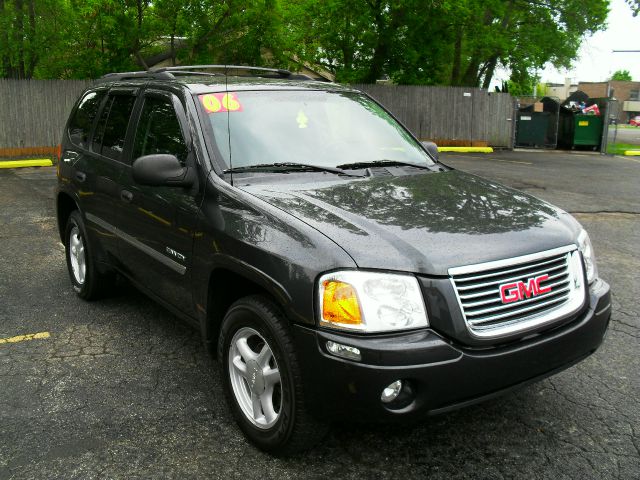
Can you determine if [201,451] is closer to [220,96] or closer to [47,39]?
[220,96]

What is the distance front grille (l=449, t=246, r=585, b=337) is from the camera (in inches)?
108

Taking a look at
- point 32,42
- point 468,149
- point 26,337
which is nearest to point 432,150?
point 26,337

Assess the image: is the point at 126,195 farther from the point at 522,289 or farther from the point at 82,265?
the point at 522,289

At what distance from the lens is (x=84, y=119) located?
539 centimetres

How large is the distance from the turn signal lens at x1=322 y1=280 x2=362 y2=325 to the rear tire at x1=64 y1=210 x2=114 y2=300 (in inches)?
116

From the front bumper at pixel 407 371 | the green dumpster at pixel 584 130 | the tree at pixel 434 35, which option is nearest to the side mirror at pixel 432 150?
the front bumper at pixel 407 371

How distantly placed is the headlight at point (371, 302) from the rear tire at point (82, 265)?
297cm

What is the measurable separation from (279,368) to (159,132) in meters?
1.97

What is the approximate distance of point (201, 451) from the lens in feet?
10.5

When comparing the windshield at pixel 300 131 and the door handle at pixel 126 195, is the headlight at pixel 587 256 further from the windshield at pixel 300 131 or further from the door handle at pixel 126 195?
the door handle at pixel 126 195

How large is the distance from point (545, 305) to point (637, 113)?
108m

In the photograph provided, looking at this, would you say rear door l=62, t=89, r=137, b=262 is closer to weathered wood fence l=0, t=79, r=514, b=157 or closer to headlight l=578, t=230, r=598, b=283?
headlight l=578, t=230, r=598, b=283

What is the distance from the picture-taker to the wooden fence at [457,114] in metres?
22.7

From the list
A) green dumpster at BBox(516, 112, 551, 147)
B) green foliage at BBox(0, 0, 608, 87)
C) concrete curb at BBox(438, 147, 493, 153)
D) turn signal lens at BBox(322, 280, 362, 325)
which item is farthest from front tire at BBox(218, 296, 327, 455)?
green dumpster at BBox(516, 112, 551, 147)
